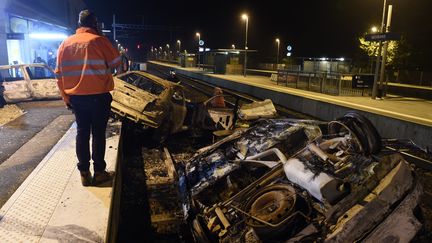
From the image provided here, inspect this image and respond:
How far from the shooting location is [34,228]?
3537 millimetres

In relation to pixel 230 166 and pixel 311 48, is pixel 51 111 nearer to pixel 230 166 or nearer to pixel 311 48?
pixel 230 166

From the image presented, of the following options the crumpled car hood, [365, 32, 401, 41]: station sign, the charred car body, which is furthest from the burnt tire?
[365, 32, 401, 41]: station sign

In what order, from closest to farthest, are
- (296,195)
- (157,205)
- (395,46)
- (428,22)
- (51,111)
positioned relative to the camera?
(296,195) < (157,205) < (51,111) < (395,46) < (428,22)

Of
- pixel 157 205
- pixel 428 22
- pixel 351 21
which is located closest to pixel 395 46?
pixel 428 22

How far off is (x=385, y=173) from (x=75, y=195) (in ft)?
10.4

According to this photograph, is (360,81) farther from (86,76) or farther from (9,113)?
(86,76)

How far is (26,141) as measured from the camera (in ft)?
26.2

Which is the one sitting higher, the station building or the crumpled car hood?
the station building

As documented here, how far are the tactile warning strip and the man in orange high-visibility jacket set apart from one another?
0.47 metres

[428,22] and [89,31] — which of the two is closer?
[89,31]

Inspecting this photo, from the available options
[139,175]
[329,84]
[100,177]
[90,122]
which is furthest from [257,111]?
[329,84]

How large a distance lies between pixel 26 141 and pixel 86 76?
4633 mm

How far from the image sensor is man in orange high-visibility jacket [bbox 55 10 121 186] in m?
4.17

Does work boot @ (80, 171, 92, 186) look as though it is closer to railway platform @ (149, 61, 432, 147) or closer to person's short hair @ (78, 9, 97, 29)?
person's short hair @ (78, 9, 97, 29)
